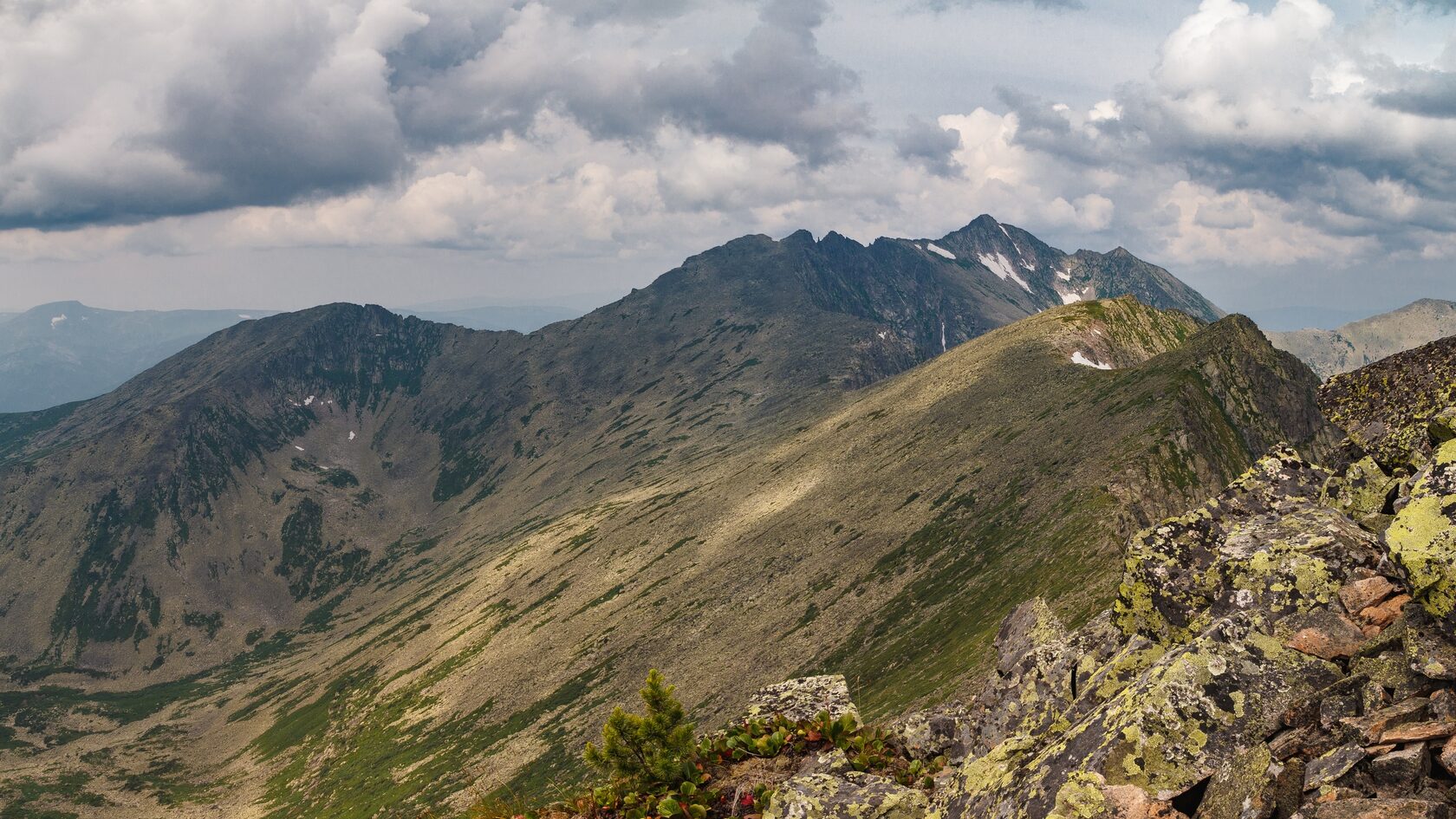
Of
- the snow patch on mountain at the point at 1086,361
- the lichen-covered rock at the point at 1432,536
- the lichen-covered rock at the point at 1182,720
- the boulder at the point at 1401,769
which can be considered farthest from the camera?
the snow patch on mountain at the point at 1086,361

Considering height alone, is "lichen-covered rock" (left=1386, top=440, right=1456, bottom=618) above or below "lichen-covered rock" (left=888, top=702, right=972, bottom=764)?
above

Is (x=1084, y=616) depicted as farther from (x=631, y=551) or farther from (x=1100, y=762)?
(x=631, y=551)

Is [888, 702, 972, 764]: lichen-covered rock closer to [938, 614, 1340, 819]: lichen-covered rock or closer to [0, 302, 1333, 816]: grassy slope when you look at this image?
[938, 614, 1340, 819]: lichen-covered rock

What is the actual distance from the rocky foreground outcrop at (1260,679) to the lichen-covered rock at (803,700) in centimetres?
461

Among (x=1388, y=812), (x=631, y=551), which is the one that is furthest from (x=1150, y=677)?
(x=631, y=551)

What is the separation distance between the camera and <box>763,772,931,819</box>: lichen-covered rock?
50.5 feet

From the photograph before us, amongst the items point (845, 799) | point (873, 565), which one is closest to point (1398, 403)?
point (845, 799)

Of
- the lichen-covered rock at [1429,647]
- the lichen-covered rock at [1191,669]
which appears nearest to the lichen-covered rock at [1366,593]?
the lichen-covered rock at [1191,669]

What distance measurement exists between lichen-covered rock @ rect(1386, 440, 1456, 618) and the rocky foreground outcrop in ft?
0.09

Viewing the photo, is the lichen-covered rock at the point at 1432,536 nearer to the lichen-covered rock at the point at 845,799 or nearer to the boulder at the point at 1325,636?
the boulder at the point at 1325,636

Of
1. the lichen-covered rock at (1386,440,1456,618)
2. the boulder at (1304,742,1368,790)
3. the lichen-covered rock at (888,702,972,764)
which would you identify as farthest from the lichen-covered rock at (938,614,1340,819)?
the lichen-covered rock at (888,702,972,764)

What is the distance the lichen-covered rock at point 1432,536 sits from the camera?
1119 cm

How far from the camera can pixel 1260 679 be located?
1227 centimetres

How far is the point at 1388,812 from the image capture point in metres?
8.92
